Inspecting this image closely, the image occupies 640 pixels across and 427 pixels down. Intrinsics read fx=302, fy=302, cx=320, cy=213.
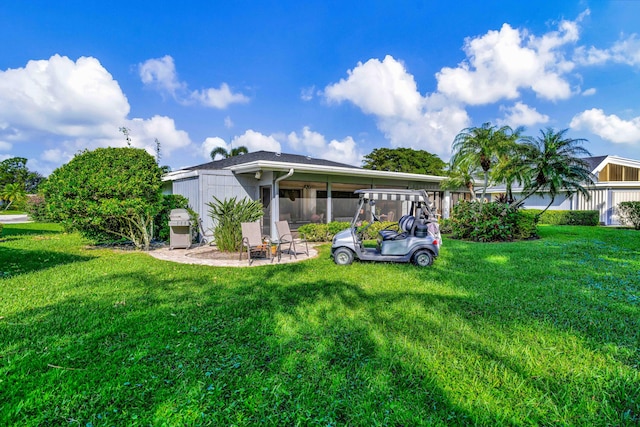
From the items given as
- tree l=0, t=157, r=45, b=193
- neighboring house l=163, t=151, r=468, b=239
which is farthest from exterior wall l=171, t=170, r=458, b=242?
tree l=0, t=157, r=45, b=193

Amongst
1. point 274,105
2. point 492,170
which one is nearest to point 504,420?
point 492,170

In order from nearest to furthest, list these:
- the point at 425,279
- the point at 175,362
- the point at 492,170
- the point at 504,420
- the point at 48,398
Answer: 1. the point at 504,420
2. the point at 48,398
3. the point at 175,362
4. the point at 425,279
5. the point at 492,170

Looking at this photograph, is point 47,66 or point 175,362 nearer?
point 175,362

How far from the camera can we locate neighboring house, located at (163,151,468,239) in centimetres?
1010

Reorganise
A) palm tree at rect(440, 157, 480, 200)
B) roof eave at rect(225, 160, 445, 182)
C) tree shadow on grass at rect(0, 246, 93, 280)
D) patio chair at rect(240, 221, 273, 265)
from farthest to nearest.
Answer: palm tree at rect(440, 157, 480, 200), roof eave at rect(225, 160, 445, 182), patio chair at rect(240, 221, 273, 265), tree shadow on grass at rect(0, 246, 93, 280)

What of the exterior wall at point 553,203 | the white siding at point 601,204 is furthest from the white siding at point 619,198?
the exterior wall at point 553,203

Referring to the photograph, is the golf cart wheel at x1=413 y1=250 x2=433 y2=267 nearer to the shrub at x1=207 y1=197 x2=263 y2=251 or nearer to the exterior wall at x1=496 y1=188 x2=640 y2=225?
the shrub at x1=207 y1=197 x2=263 y2=251

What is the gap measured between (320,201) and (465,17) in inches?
357

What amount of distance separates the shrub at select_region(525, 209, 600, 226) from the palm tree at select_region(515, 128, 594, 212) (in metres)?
6.90

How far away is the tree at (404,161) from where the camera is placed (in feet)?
117

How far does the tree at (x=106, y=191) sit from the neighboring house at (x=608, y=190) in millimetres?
21426

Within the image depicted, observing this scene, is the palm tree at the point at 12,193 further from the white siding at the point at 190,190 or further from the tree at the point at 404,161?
the tree at the point at 404,161

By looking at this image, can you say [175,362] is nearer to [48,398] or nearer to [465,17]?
[48,398]

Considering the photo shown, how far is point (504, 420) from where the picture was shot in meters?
2.04
